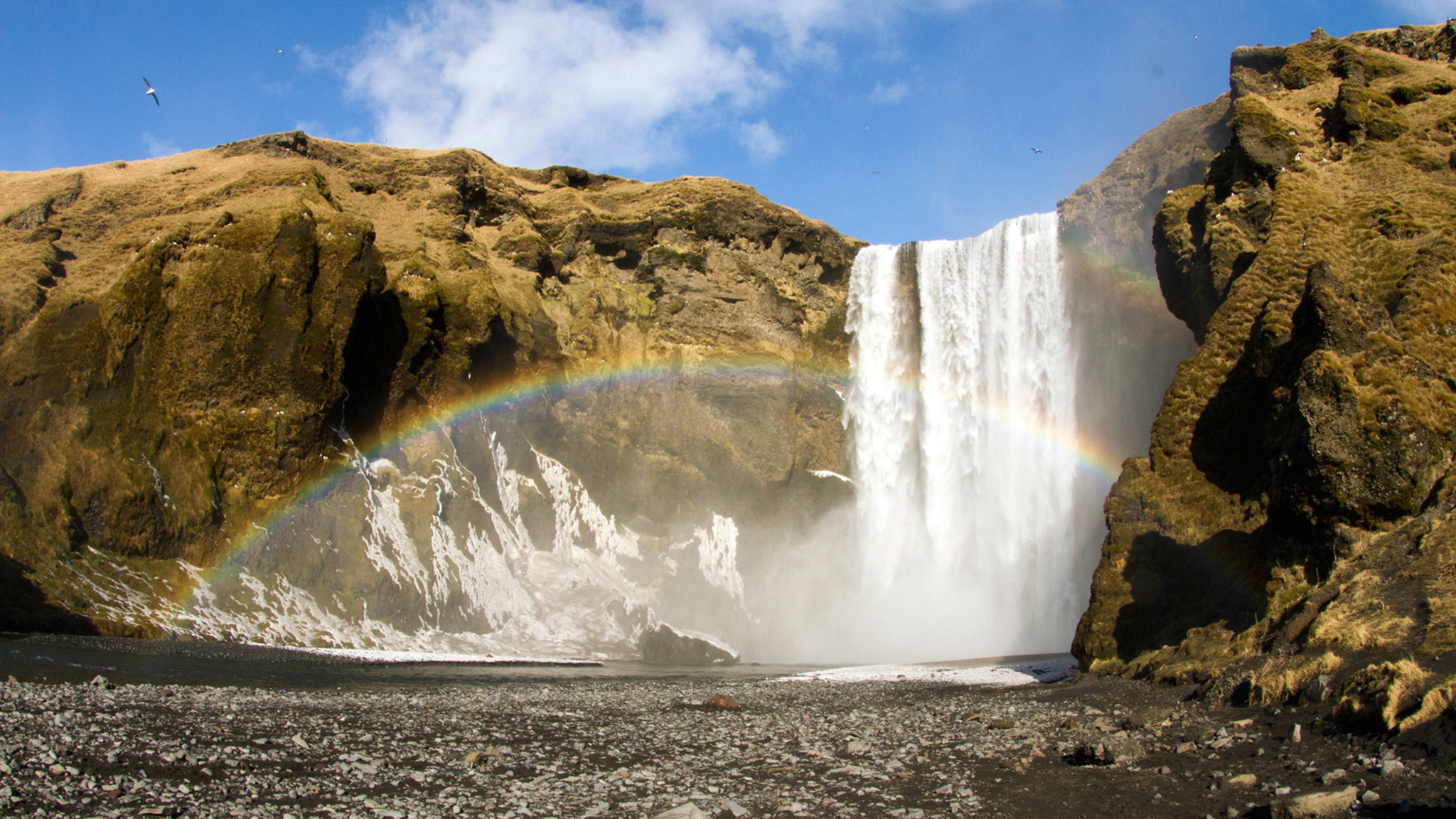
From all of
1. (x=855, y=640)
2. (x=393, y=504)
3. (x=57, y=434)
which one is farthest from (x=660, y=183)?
(x=57, y=434)

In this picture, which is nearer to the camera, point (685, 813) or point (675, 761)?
point (685, 813)

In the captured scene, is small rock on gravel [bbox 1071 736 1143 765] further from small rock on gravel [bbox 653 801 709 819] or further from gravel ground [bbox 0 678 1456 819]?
small rock on gravel [bbox 653 801 709 819]

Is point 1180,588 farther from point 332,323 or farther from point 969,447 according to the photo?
Result: point 332,323

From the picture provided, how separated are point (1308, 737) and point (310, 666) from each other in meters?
20.5

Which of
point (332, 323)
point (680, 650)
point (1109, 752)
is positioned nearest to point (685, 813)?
point (1109, 752)

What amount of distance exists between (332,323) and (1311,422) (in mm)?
28659

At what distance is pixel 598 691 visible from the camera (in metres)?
18.2

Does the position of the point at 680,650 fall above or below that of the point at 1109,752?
below

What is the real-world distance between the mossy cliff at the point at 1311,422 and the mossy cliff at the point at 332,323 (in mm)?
19815

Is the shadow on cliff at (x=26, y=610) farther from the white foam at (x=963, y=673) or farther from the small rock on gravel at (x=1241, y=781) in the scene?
the small rock on gravel at (x=1241, y=781)

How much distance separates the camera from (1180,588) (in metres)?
16.9

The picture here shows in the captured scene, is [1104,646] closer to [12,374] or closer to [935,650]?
[935,650]

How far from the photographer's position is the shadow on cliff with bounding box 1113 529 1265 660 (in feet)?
51.0

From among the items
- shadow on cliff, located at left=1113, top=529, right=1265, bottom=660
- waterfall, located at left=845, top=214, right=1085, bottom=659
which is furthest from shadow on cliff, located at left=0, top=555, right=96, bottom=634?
waterfall, located at left=845, top=214, right=1085, bottom=659
